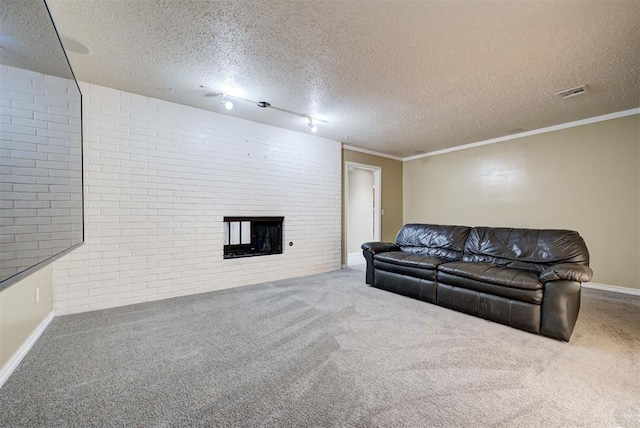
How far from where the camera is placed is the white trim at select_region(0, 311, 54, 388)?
1786 millimetres

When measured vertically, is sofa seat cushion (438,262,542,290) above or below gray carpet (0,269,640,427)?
above

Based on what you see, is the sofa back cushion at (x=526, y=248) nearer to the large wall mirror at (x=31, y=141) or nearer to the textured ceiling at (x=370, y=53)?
the textured ceiling at (x=370, y=53)

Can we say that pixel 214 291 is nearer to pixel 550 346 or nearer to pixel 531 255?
pixel 550 346

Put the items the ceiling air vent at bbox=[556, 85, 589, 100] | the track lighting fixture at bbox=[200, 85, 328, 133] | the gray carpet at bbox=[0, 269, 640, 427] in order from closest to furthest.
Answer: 1. the gray carpet at bbox=[0, 269, 640, 427]
2. the ceiling air vent at bbox=[556, 85, 589, 100]
3. the track lighting fixture at bbox=[200, 85, 328, 133]

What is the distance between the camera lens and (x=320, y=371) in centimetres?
188

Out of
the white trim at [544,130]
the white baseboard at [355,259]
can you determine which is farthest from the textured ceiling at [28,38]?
the white trim at [544,130]

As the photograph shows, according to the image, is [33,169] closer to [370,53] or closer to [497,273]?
[370,53]

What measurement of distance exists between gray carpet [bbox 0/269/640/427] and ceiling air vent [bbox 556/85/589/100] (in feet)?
8.24

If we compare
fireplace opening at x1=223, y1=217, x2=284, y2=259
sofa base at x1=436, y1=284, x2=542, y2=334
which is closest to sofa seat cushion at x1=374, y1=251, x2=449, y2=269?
sofa base at x1=436, y1=284, x2=542, y2=334

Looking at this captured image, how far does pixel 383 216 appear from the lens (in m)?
6.30

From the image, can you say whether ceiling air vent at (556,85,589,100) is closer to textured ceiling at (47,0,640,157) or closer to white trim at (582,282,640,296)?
textured ceiling at (47,0,640,157)

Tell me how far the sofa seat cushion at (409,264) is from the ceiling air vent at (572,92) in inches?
94.2

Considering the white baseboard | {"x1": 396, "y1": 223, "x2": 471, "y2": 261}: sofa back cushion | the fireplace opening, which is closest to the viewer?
{"x1": 396, "y1": 223, "x2": 471, "y2": 261}: sofa back cushion

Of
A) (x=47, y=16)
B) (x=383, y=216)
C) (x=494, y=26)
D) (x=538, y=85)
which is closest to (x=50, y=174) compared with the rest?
(x=47, y=16)
